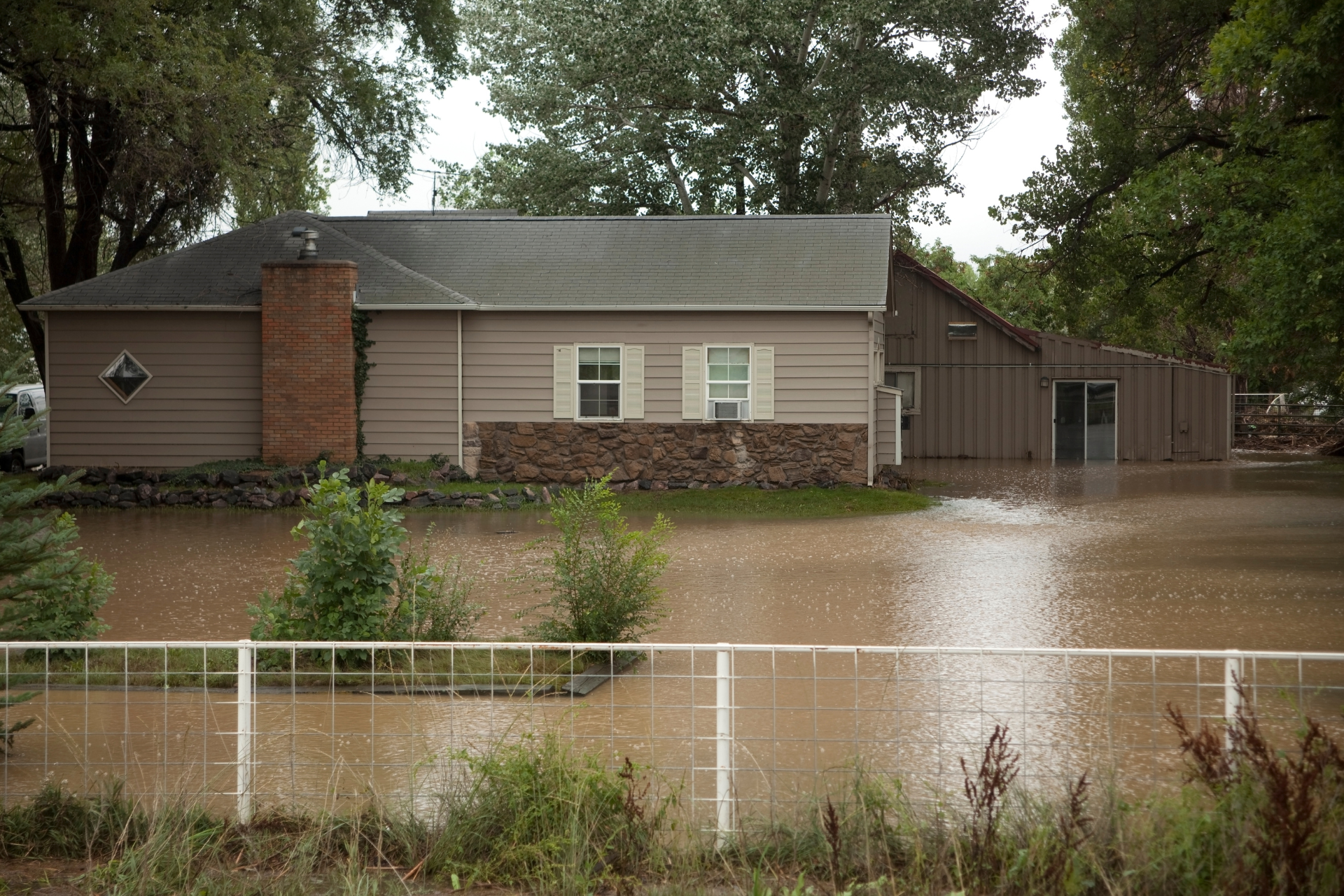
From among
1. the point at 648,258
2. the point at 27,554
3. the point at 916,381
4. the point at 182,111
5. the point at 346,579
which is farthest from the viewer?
the point at 916,381

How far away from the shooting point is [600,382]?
71.9 ft

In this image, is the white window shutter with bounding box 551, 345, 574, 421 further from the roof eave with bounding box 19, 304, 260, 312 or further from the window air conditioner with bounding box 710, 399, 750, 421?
the roof eave with bounding box 19, 304, 260, 312

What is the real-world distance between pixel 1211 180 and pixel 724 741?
1927 cm

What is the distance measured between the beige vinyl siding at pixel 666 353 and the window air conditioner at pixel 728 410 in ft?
1.74

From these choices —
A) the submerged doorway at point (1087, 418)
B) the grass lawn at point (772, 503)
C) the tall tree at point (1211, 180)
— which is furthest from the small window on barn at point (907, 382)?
the grass lawn at point (772, 503)

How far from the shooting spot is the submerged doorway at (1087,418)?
100 feet

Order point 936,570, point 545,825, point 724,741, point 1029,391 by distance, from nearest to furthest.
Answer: point 545,825
point 724,741
point 936,570
point 1029,391

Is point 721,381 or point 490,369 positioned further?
point 490,369

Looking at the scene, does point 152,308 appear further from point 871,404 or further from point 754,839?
point 754,839

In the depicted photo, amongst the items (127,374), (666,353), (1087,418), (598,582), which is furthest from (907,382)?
(598,582)

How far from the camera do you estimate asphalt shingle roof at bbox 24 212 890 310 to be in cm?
2177

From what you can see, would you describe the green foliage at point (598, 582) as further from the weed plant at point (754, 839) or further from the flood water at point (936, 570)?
the weed plant at point (754, 839)

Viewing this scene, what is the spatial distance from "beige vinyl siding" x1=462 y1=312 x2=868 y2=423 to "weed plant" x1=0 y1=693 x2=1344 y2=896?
1662cm

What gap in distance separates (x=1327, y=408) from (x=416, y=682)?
3477cm
